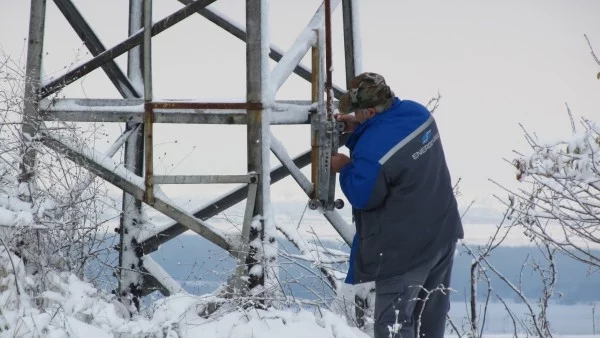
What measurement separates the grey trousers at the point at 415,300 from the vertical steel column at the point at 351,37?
2387 mm

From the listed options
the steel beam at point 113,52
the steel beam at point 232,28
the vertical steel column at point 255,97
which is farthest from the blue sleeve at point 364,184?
the steel beam at point 232,28

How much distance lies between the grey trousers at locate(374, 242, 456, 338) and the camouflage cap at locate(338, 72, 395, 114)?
2.99 ft

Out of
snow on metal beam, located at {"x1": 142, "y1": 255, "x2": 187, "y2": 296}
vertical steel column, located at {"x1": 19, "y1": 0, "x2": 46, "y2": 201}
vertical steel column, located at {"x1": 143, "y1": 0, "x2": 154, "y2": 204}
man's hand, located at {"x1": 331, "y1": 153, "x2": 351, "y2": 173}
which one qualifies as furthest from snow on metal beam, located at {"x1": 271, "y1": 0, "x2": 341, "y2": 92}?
snow on metal beam, located at {"x1": 142, "y1": 255, "x2": 187, "y2": 296}

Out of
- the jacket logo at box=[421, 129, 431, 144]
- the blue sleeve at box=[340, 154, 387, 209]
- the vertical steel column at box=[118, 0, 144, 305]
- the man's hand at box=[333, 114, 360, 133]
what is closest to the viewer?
the blue sleeve at box=[340, 154, 387, 209]

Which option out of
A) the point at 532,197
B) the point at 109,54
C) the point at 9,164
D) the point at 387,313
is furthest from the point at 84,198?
the point at 532,197

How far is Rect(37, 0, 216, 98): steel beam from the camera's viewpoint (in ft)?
22.5

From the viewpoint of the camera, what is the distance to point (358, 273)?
5.51m

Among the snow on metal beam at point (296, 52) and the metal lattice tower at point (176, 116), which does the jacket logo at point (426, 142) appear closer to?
the metal lattice tower at point (176, 116)

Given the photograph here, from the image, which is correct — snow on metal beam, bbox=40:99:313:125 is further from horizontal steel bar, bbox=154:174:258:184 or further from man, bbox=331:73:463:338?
man, bbox=331:73:463:338

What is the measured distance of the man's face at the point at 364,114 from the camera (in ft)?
17.8

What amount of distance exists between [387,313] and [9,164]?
9.22 feet

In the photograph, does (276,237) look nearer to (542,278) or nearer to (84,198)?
(84,198)

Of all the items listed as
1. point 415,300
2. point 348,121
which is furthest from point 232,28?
point 415,300

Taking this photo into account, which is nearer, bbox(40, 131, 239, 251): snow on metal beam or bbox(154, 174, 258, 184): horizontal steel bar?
bbox(154, 174, 258, 184): horizontal steel bar
